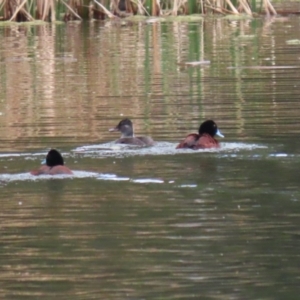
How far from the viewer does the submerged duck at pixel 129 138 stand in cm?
1160

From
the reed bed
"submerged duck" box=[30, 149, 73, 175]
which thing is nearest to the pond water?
"submerged duck" box=[30, 149, 73, 175]

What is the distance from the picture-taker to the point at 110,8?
3378cm

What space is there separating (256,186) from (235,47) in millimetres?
15084

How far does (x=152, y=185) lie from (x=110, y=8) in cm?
2460

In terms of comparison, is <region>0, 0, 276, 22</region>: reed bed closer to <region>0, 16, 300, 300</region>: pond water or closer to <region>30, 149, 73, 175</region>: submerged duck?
<region>0, 16, 300, 300</region>: pond water

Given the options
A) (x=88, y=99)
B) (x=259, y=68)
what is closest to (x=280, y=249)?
(x=88, y=99)

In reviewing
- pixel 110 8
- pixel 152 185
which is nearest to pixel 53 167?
pixel 152 185

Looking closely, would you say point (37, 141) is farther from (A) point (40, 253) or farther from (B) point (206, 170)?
(A) point (40, 253)

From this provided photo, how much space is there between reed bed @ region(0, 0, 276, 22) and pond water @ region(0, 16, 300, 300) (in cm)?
1090

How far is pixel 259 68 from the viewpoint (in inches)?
766

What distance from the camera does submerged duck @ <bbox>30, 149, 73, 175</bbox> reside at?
10016mm

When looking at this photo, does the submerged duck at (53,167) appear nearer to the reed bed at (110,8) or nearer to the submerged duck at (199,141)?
the submerged duck at (199,141)

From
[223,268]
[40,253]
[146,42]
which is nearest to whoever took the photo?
[223,268]

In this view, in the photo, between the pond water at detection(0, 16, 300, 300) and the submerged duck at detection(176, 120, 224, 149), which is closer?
the pond water at detection(0, 16, 300, 300)
